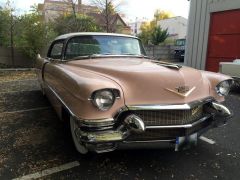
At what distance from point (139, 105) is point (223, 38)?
8915 mm

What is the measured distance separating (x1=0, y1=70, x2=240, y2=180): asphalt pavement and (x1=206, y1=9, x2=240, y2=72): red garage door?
6.46 metres

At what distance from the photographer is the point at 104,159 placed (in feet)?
11.1

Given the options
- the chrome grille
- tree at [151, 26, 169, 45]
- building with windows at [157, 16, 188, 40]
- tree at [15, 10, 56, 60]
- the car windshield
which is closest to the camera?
the chrome grille

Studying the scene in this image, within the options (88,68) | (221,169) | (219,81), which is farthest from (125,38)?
(221,169)

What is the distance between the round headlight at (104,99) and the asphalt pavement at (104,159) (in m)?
0.83

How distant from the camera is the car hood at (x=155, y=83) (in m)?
2.93

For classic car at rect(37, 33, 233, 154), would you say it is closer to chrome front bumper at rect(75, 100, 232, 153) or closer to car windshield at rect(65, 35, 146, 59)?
chrome front bumper at rect(75, 100, 232, 153)

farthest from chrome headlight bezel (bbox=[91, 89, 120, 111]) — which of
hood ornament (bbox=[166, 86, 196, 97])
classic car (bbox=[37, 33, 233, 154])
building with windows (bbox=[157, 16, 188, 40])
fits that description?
building with windows (bbox=[157, 16, 188, 40])

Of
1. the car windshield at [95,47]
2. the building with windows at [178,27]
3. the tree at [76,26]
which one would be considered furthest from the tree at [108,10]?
the building with windows at [178,27]

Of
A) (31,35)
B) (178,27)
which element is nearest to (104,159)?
(31,35)

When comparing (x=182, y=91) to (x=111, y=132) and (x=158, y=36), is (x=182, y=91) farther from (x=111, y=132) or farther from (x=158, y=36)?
(x=158, y=36)

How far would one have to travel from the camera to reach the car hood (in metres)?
2.93

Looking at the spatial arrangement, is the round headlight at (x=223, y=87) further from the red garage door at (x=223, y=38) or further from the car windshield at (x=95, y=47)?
the red garage door at (x=223, y=38)

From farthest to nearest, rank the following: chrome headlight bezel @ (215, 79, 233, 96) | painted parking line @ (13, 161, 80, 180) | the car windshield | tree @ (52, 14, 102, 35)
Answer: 1. tree @ (52, 14, 102, 35)
2. the car windshield
3. chrome headlight bezel @ (215, 79, 233, 96)
4. painted parking line @ (13, 161, 80, 180)
